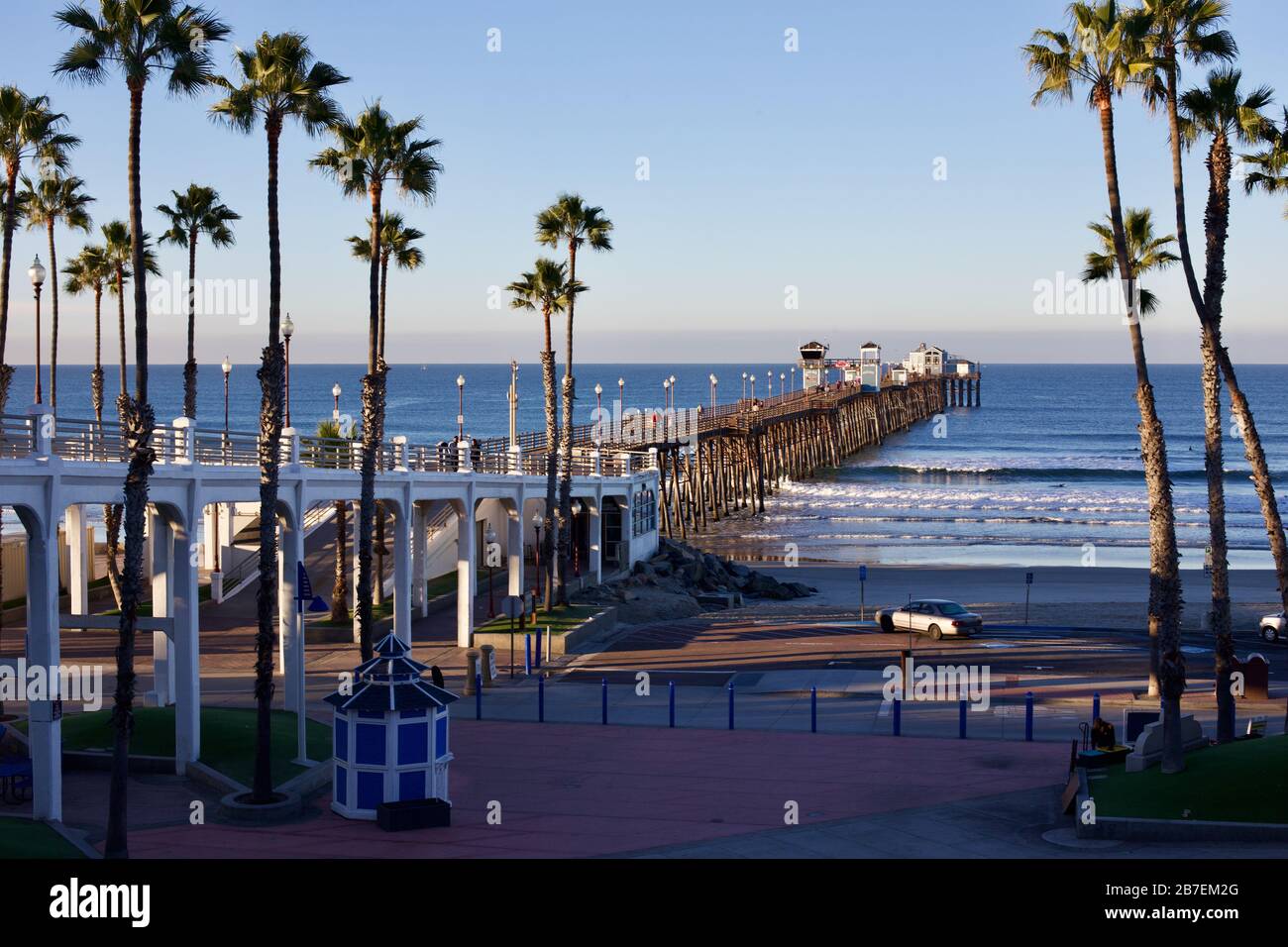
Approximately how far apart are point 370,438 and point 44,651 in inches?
384

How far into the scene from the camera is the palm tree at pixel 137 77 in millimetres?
15969

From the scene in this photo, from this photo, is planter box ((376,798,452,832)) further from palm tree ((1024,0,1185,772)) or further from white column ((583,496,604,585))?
A: white column ((583,496,604,585))

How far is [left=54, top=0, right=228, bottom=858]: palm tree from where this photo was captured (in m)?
16.0

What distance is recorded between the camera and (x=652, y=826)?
653 inches

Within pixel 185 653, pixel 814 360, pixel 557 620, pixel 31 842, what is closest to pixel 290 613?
pixel 185 653

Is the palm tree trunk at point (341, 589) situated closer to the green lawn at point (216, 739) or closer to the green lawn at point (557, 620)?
the green lawn at point (557, 620)

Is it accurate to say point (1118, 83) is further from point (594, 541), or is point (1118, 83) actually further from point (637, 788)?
point (594, 541)

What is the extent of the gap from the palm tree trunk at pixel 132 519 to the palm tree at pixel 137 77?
1cm

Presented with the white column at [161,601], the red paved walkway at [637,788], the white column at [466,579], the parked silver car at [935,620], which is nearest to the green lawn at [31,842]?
the red paved walkway at [637,788]

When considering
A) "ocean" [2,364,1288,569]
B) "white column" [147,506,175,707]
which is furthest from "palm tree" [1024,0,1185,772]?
"ocean" [2,364,1288,569]

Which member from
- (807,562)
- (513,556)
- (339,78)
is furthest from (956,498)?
(339,78)
